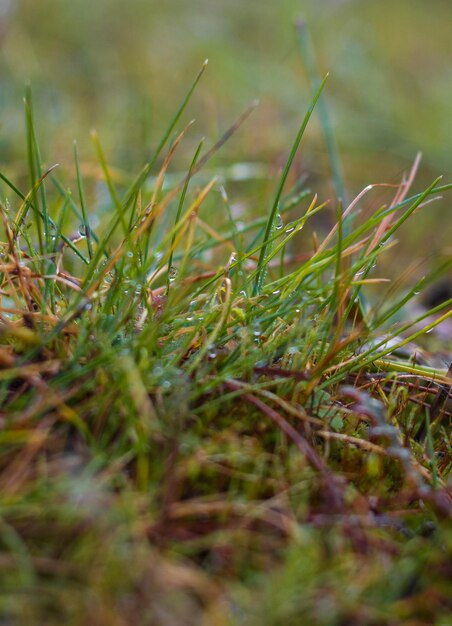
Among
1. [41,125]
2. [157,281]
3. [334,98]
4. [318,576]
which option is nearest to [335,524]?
[318,576]

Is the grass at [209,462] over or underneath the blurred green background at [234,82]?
underneath

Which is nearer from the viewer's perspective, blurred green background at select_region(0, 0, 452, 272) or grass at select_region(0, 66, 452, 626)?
grass at select_region(0, 66, 452, 626)

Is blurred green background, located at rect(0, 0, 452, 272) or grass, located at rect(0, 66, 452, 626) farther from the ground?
blurred green background, located at rect(0, 0, 452, 272)

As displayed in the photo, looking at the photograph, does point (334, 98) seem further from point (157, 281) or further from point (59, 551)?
Answer: point (59, 551)

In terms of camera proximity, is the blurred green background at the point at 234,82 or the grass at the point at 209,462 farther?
the blurred green background at the point at 234,82
